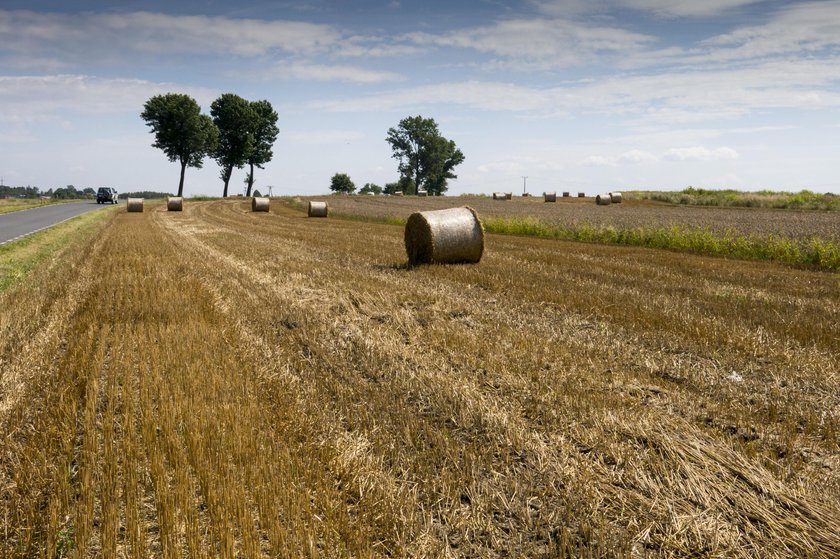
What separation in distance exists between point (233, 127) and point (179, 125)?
7.59 m

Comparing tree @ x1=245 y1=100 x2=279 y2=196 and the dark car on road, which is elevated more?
tree @ x1=245 y1=100 x2=279 y2=196

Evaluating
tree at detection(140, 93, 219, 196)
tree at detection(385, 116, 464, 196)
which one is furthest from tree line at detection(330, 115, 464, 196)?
tree at detection(140, 93, 219, 196)

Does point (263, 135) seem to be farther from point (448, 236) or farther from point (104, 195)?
point (448, 236)

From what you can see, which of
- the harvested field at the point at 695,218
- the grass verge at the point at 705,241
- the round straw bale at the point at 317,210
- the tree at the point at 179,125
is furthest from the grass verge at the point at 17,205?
the grass verge at the point at 705,241

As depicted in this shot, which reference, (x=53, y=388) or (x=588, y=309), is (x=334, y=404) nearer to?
(x=53, y=388)

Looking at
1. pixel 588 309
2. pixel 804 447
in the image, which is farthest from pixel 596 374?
pixel 588 309

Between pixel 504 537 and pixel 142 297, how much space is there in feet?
27.9

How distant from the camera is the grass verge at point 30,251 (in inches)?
511

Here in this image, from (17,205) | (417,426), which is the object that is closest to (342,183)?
(17,205)

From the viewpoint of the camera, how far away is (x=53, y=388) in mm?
A: 5609

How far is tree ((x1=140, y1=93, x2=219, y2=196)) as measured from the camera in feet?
257

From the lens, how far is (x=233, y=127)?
83.4 meters

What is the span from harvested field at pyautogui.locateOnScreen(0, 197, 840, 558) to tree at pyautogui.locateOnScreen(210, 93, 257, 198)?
260 ft

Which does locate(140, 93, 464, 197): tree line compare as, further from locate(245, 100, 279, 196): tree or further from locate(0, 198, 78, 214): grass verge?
locate(0, 198, 78, 214): grass verge
